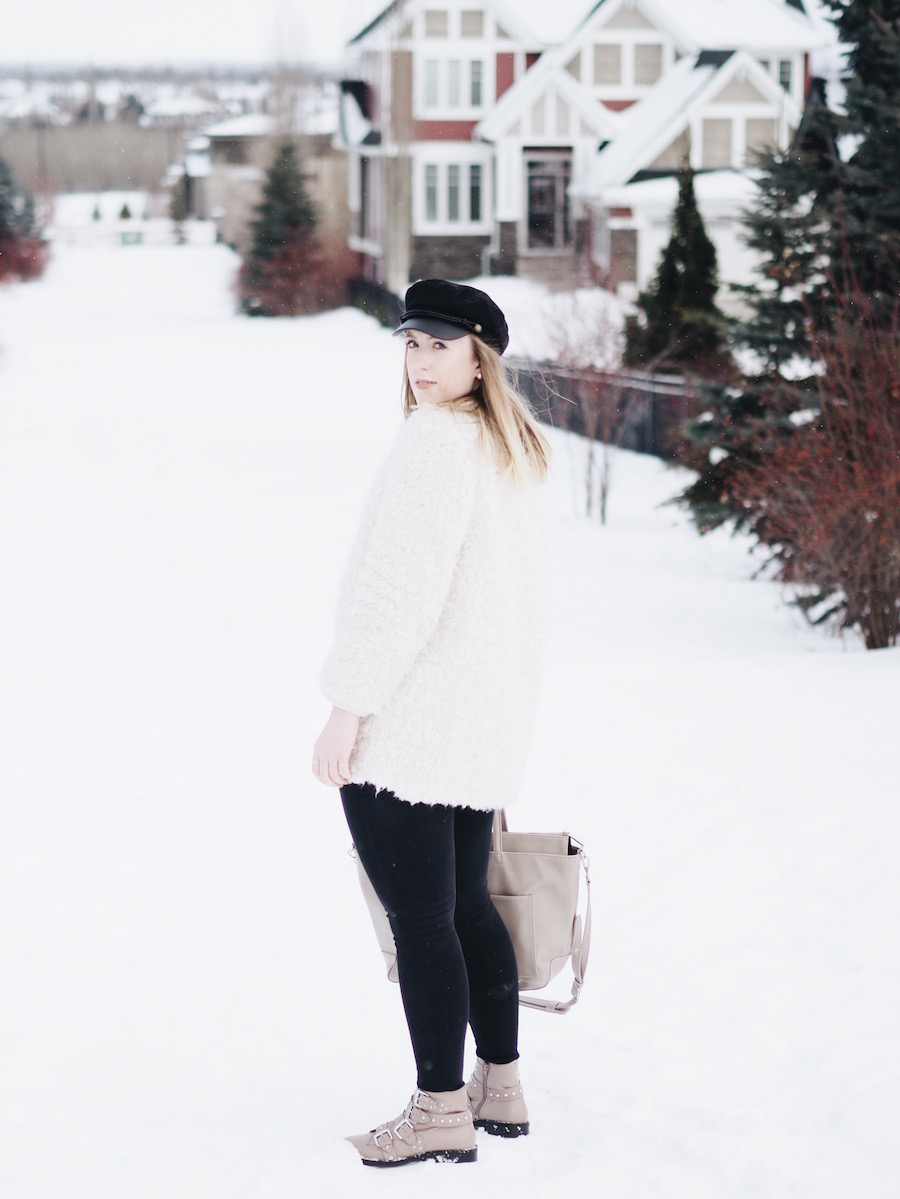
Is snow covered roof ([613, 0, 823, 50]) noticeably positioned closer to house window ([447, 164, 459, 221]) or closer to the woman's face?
house window ([447, 164, 459, 221])

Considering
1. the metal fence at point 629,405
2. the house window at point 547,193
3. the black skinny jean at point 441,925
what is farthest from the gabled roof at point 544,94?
the black skinny jean at point 441,925

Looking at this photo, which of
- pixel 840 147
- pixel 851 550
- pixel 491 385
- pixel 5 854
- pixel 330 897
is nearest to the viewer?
pixel 491 385

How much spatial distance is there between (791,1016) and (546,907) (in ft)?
3.06

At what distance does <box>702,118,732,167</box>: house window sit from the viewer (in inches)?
1135

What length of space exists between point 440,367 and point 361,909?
2.09 m

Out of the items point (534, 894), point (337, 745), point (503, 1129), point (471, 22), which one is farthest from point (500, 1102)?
point (471, 22)

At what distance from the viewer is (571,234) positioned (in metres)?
29.0

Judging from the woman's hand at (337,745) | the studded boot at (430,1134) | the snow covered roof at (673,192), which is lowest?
the studded boot at (430,1134)

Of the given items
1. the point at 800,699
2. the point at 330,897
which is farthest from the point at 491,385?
the point at 800,699

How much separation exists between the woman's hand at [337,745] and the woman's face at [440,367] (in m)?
0.52

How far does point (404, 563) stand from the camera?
205cm

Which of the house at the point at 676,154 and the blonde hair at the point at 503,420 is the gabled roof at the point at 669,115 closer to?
the house at the point at 676,154

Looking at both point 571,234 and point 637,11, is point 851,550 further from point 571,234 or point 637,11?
point 637,11

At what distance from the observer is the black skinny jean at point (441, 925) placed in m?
2.16
